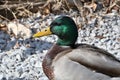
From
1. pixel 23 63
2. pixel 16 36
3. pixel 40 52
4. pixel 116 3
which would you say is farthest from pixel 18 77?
pixel 116 3

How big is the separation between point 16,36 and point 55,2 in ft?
3.27

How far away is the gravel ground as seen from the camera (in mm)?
5309

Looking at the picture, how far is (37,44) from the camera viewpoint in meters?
6.05

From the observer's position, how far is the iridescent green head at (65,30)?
197 inches

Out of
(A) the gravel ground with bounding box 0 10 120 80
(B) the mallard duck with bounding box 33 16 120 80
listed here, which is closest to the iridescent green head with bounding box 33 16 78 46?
(B) the mallard duck with bounding box 33 16 120 80

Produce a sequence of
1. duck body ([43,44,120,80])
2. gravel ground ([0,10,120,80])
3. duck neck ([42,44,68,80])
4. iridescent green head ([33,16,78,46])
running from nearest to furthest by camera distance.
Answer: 1. duck body ([43,44,120,80])
2. duck neck ([42,44,68,80])
3. iridescent green head ([33,16,78,46])
4. gravel ground ([0,10,120,80])

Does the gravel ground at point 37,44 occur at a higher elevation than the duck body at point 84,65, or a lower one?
lower

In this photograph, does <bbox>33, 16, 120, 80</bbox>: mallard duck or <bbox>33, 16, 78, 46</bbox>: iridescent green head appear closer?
<bbox>33, 16, 120, 80</bbox>: mallard duck

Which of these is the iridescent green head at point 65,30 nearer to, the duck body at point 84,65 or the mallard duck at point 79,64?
the mallard duck at point 79,64

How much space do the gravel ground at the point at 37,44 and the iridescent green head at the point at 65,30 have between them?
19.3 inches

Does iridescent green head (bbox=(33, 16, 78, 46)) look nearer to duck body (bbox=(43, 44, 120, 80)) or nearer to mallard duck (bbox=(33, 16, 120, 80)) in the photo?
mallard duck (bbox=(33, 16, 120, 80))

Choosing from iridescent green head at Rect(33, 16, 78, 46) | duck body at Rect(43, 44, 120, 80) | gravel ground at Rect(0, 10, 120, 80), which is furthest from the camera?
gravel ground at Rect(0, 10, 120, 80)

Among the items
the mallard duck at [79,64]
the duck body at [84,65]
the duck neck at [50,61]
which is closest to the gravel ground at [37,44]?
the duck neck at [50,61]

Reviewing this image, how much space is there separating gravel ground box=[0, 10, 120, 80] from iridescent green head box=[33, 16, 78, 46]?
0.49 metres
